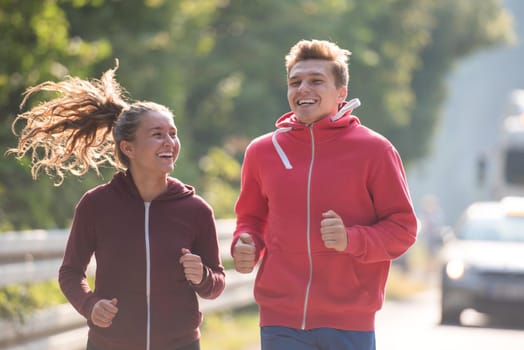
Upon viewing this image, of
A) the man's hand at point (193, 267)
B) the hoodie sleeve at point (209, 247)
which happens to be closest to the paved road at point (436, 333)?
the hoodie sleeve at point (209, 247)

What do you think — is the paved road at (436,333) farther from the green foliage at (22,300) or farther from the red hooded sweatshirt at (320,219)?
the red hooded sweatshirt at (320,219)

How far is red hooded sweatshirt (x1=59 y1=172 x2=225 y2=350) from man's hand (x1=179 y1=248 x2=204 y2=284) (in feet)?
0.25

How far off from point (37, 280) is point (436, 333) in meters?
7.18

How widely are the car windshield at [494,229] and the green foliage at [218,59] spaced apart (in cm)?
300

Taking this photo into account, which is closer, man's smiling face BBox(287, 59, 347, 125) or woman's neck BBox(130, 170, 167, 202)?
woman's neck BBox(130, 170, 167, 202)

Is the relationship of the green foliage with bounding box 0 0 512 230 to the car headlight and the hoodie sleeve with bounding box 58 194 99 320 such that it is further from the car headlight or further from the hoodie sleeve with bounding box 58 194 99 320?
the hoodie sleeve with bounding box 58 194 99 320

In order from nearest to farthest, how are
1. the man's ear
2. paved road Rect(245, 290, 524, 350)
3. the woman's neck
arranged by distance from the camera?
the woman's neck < the man's ear < paved road Rect(245, 290, 524, 350)

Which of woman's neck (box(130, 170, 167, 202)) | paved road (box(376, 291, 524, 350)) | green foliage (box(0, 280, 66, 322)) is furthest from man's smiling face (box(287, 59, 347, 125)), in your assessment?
paved road (box(376, 291, 524, 350))

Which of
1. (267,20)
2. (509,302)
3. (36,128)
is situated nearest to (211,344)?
(509,302)

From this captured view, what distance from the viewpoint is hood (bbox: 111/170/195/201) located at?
5461 mm

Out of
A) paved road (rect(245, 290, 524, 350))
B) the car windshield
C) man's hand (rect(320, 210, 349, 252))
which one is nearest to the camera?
man's hand (rect(320, 210, 349, 252))

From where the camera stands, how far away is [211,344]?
11.9 m

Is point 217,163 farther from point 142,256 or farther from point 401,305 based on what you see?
point 142,256

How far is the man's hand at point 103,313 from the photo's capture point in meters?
5.17
